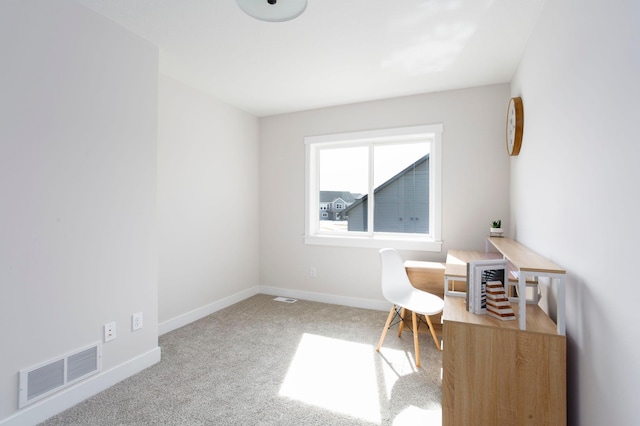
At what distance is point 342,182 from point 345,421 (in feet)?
8.97

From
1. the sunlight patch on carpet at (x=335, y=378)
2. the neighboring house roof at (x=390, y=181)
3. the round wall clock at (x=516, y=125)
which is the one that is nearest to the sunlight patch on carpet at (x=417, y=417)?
the sunlight patch on carpet at (x=335, y=378)

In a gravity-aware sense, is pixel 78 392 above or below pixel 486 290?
below

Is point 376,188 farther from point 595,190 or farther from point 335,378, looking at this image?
point 595,190

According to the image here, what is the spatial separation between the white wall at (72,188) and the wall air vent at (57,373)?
1.6 inches

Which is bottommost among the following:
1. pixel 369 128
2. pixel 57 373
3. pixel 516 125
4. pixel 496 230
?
pixel 57 373

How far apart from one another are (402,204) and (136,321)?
2.85 m

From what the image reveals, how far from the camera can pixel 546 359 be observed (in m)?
1.34

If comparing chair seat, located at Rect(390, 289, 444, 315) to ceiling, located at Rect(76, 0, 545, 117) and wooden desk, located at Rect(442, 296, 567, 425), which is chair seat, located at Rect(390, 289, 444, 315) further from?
ceiling, located at Rect(76, 0, 545, 117)

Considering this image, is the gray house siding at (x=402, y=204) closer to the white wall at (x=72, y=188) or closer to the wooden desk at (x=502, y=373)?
the wooden desk at (x=502, y=373)

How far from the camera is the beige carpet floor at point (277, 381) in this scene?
178 cm

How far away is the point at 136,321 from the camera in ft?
7.43

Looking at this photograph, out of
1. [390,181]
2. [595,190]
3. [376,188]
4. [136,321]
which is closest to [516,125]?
[595,190]

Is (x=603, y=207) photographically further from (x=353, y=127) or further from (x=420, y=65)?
(x=353, y=127)

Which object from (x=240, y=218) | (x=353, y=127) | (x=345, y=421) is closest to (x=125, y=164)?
(x=240, y=218)
